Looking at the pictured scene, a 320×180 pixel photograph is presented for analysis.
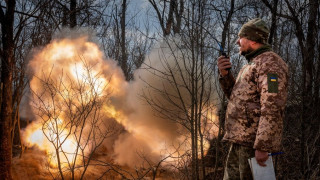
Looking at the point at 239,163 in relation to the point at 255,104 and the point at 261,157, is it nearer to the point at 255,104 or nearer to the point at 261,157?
the point at 261,157

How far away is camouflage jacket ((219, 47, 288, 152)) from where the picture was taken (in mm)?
2232

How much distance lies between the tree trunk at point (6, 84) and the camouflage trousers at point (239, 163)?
749 cm

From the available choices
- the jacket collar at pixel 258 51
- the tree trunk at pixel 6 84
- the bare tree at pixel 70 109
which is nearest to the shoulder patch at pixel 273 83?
the jacket collar at pixel 258 51

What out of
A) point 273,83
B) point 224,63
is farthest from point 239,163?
point 224,63

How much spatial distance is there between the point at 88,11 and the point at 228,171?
8316mm

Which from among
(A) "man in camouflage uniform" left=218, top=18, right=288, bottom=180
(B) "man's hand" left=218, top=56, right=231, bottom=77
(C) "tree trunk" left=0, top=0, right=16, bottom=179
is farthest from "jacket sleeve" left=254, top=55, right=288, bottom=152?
(C) "tree trunk" left=0, top=0, right=16, bottom=179

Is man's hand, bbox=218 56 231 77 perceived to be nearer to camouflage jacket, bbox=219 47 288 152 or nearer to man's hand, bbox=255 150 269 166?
camouflage jacket, bbox=219 47 288 152

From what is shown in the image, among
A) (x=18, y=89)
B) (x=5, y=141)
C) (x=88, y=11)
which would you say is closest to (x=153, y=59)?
(x=88, y=11)

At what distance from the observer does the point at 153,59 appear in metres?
9.68

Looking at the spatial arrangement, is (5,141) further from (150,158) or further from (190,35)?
(190,35)

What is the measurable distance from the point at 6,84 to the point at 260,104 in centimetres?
800

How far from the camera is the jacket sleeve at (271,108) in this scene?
222 cm

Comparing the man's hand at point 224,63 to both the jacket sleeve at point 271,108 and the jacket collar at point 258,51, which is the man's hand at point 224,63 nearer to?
the jacket collar at point 258,51

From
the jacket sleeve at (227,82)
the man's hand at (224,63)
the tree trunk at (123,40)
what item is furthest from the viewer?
the tree trunk at (123,40)
